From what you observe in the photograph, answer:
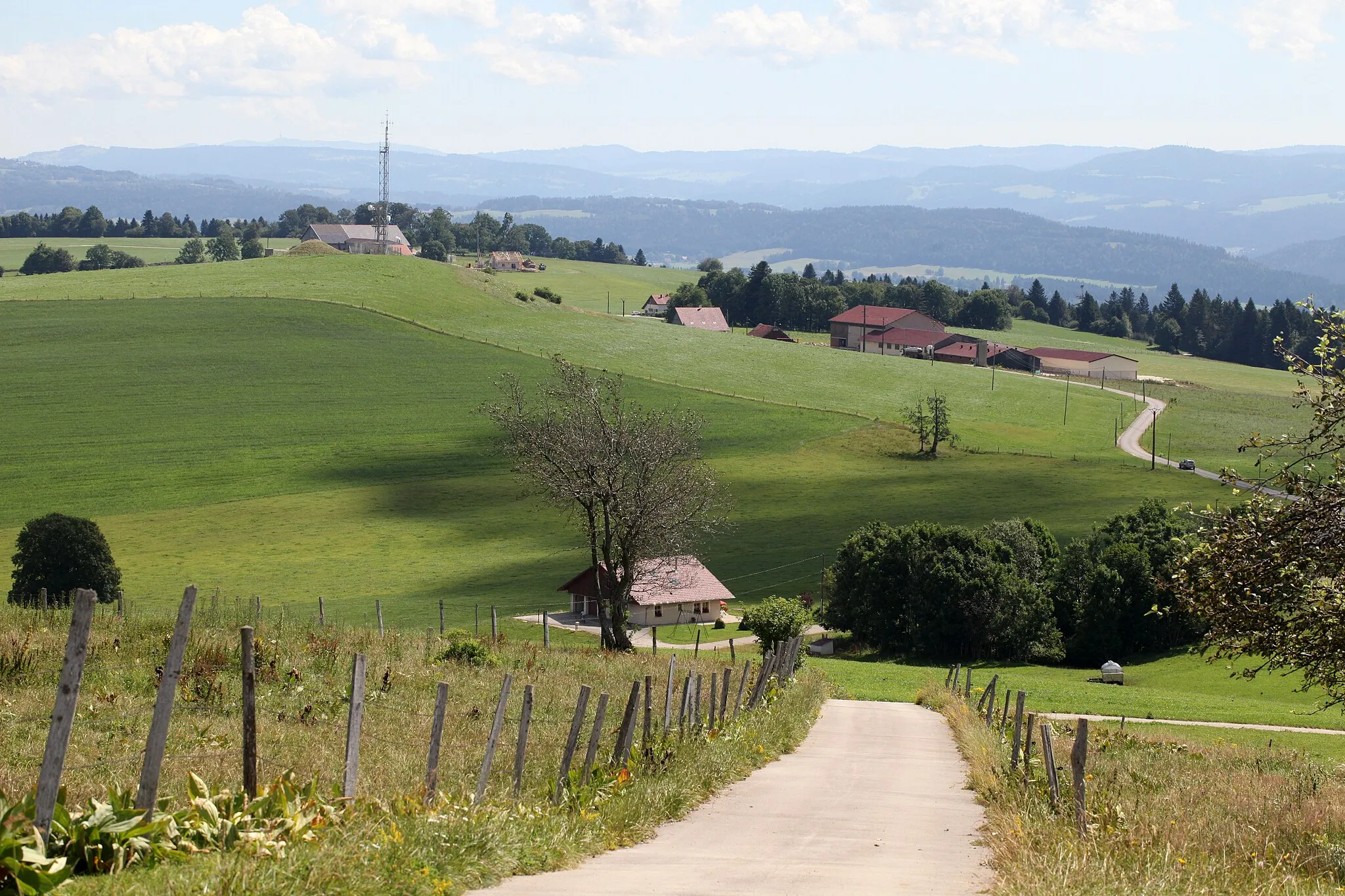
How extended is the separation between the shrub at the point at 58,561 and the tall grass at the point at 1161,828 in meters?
41.8

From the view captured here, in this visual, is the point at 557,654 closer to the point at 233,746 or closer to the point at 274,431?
the point at 233,746

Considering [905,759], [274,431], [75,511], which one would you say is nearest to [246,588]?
[75,511]

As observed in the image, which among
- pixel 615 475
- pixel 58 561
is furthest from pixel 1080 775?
pixel 58 561

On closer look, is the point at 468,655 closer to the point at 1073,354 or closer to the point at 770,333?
the point at 1073,354

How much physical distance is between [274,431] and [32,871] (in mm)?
87573

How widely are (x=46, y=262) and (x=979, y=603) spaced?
16616cm

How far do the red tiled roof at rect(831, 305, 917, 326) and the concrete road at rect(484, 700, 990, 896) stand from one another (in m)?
170

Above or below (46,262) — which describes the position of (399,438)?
below

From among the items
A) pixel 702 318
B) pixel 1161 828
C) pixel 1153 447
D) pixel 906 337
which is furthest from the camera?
pixel 702 318

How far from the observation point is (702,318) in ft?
634

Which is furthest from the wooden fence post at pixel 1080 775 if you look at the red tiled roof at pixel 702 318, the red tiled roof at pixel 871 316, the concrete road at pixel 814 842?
the red tiled roof at pixel 702 318

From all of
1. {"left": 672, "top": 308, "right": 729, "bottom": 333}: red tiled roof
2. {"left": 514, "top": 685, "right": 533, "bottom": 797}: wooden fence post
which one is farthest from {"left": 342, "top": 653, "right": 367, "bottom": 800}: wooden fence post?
{"left": 672, "top": 308, "right": 729, "bottom": 333}: red tiled roof

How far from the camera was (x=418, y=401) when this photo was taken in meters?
102

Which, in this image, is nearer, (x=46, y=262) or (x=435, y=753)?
(x=435, y=753)
